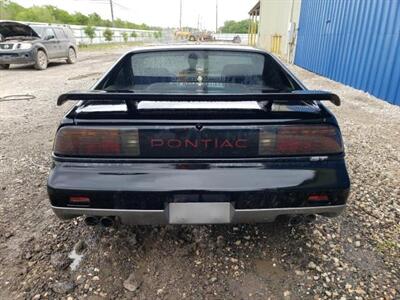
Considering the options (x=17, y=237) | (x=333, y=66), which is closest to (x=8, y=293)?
(x=17, y=237)

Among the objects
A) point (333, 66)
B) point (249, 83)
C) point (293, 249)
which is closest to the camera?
point (293, 249)

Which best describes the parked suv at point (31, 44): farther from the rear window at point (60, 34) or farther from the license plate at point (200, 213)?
the license plate at point (200, 213)

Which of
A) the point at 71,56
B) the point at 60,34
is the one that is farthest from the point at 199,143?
the point at 71,56

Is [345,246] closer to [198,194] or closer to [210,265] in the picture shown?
[210,265]

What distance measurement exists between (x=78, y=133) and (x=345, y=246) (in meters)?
1.94

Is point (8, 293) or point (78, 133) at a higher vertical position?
point (78, 133)

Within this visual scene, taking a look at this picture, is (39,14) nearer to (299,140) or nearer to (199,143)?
(199,143)

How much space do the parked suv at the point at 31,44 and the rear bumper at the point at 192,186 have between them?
1106cm

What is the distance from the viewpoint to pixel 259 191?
5.52 ft

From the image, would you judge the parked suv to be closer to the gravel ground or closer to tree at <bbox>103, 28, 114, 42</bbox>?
the gravel ground

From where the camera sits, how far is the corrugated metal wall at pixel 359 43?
6125 millimetres

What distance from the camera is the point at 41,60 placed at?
1146cm

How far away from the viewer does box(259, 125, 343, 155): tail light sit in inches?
66.9

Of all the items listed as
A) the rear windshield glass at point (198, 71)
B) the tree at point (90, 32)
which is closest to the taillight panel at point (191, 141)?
the rear windshield glass at point (198, 71)
